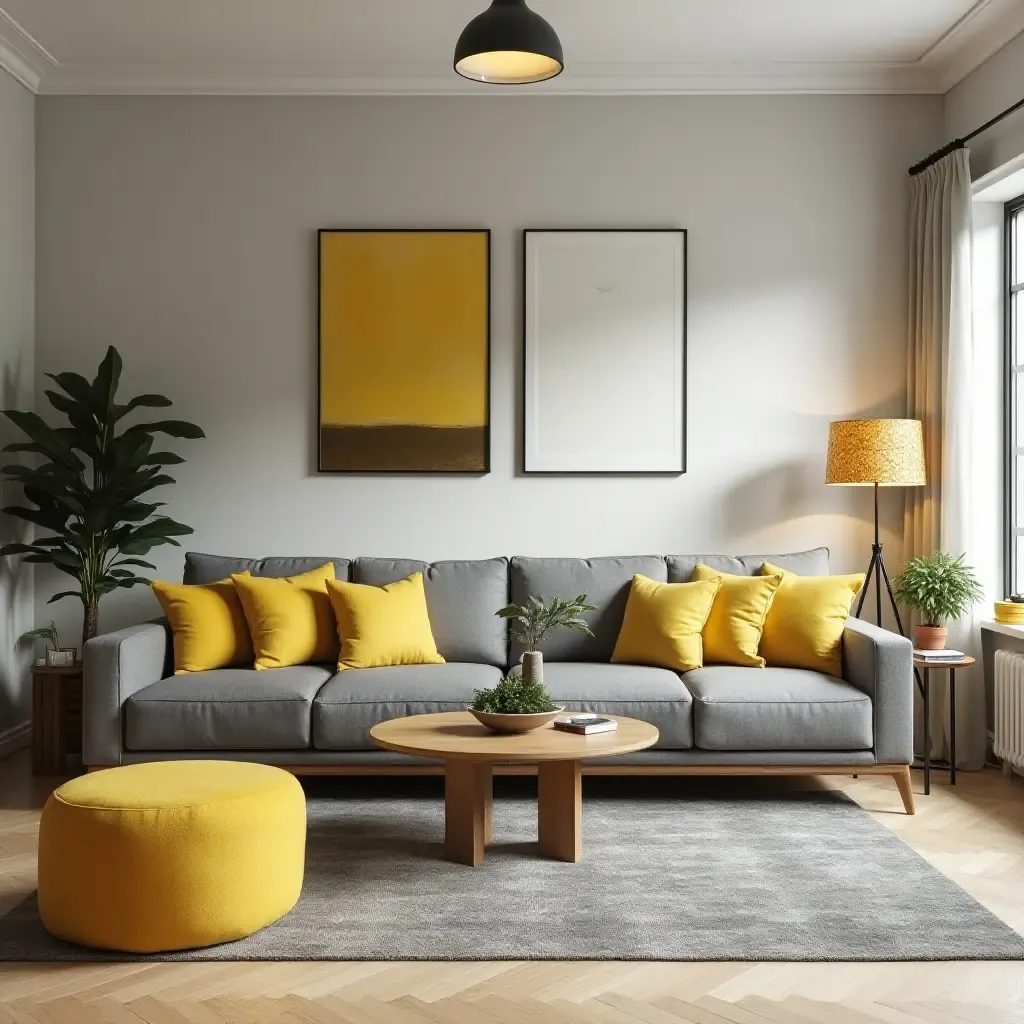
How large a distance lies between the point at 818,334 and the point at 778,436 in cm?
51

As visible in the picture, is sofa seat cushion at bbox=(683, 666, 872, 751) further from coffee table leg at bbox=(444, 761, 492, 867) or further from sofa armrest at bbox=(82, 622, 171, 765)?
sofa armrest at bbox=(82, 622, 171, 765)

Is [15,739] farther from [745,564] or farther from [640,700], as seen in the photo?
[745,564]

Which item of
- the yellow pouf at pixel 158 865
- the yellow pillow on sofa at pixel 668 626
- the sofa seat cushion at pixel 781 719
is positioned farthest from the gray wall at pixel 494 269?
the yellow pouf at pixel 158 865

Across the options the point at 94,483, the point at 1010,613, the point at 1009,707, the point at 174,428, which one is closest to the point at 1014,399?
the point at 1010,613

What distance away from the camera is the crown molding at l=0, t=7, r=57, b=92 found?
4.86 meters

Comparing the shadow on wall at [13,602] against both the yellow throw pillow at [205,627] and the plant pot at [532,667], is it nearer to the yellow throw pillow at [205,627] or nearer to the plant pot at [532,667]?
the yellow throw pillow at [205,627]

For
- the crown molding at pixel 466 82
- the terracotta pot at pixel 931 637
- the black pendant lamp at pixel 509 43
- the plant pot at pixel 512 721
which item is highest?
the crown molding at pixel 466 82

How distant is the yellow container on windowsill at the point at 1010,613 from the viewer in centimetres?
468

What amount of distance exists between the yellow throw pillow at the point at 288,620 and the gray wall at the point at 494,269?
0.71 m

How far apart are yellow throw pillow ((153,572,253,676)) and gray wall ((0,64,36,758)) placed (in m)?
1.01

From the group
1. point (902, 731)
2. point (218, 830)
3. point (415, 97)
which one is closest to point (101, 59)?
point (415, 97)

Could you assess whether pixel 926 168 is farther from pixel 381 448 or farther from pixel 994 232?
pixel 381 448

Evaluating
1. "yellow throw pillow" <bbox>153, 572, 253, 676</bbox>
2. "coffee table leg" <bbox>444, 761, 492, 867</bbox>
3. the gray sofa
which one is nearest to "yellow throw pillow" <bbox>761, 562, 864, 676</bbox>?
→ the gray sofa

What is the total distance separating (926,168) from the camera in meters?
5.19
